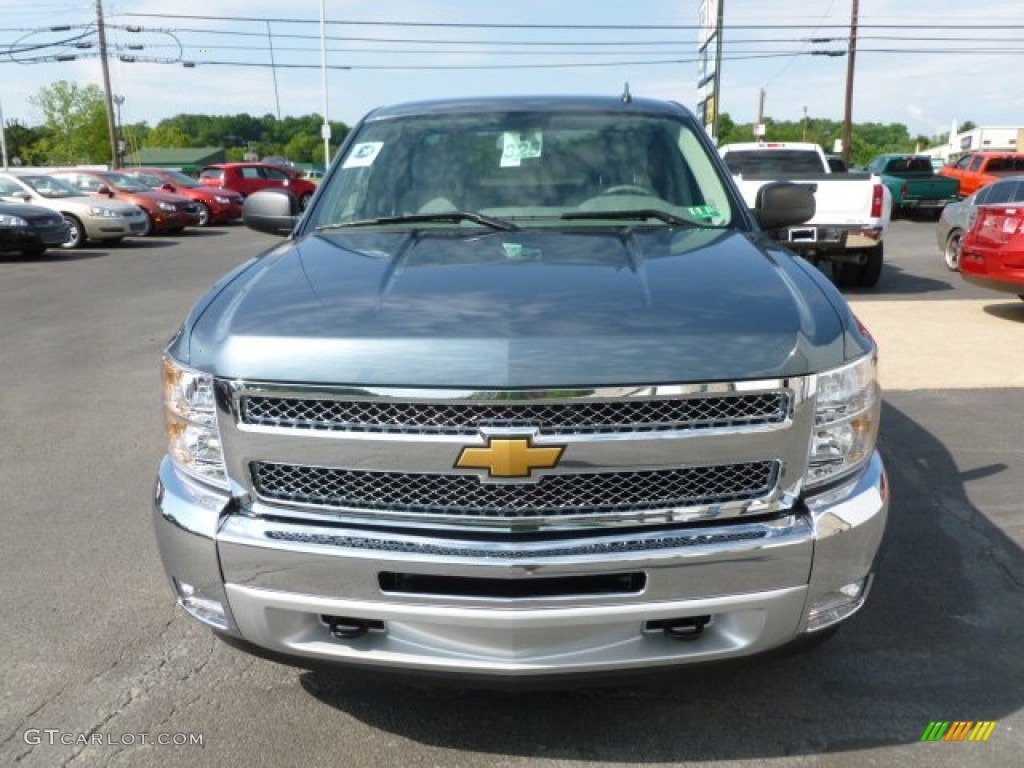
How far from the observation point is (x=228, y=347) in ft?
7.72

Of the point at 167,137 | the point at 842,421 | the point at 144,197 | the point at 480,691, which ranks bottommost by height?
the point at 480,691

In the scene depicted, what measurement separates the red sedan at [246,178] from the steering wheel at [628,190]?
25771 millimetres

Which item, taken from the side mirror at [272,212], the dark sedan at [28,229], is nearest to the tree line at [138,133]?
the dark sedan at [28,229]

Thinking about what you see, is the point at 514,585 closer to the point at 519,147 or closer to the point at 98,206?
the point at 519,147

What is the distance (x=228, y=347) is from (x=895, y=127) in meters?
140

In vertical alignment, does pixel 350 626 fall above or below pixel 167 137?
below

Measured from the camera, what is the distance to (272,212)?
14.2 feet

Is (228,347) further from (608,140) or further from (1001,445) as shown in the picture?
(1001,445)

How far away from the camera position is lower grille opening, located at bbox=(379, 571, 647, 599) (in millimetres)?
2230

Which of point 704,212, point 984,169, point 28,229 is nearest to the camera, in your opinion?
point 704,212

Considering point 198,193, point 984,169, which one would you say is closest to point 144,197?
point 198,193

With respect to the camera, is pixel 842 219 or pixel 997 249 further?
pixel 842 219

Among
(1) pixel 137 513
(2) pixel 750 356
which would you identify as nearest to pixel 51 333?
(1) pixel 137 513

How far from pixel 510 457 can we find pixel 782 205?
7.72ft
